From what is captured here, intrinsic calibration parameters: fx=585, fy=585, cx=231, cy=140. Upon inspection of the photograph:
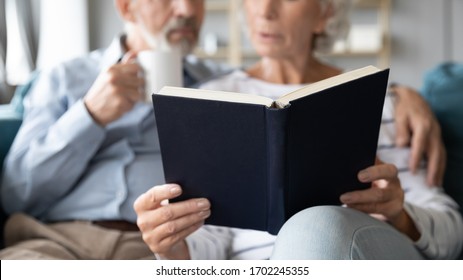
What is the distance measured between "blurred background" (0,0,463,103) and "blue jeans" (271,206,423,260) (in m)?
4.15

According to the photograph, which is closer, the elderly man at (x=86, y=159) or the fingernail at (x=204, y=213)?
the fingernail at (x=204, y=213)

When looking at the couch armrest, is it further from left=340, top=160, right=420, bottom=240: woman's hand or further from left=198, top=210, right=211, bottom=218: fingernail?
left=340, top=160, right=420, bottom=240: woman's hand

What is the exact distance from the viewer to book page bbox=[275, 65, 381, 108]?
0.90 meters

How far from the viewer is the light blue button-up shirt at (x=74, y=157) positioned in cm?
140

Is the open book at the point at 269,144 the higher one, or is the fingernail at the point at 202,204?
the open book at the point at 269,144

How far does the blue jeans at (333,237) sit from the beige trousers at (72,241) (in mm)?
505

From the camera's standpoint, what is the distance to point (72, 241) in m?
1.37

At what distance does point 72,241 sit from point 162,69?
0.45m

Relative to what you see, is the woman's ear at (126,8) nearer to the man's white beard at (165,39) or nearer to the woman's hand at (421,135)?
the man's white beard at (165,39)

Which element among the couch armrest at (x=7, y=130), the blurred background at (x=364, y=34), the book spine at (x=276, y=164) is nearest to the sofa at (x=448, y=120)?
the couch armrest at (x=7, y=130)

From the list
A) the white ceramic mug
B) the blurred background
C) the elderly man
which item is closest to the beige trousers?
the elderly man

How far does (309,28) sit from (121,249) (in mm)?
753
